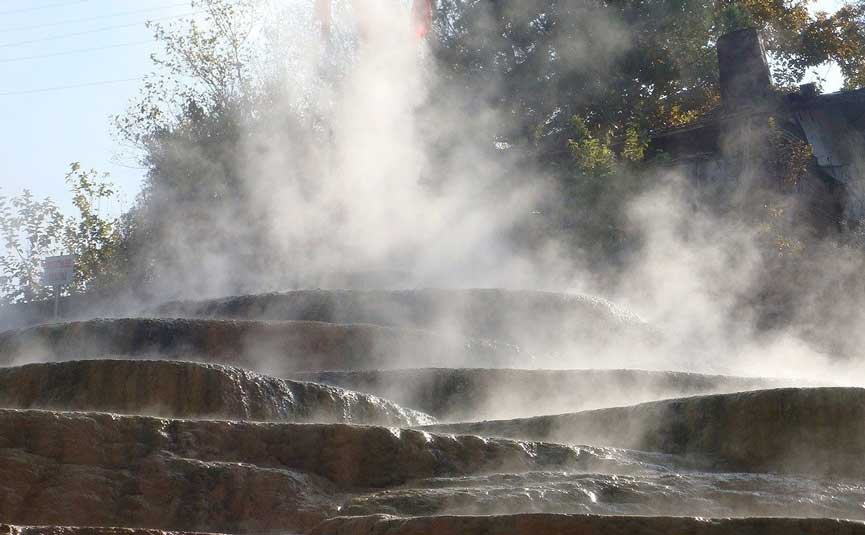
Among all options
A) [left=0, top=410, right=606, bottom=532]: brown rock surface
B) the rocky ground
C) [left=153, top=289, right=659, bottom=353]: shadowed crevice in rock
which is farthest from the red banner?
[left=0, top=410, right=606, bottom=532]: brown rock surface

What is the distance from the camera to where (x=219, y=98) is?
26.5 metres

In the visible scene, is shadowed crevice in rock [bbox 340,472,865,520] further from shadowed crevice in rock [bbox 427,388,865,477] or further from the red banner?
the red banner

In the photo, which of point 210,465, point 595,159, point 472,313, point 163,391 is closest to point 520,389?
point 163,391

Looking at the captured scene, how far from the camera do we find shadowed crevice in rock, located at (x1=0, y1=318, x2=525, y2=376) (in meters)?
9.92

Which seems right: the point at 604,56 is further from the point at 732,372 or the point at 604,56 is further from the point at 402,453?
the point at 402,453

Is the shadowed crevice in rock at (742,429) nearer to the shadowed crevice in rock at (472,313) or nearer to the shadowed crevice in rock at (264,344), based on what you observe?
the shadowed crevice in rock at (264,344)

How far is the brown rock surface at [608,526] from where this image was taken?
10.8 feet

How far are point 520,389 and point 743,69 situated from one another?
12350mm

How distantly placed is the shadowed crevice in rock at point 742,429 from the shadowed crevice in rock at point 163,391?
1.32 meters

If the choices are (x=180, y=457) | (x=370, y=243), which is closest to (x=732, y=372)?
(x=180, y=457)

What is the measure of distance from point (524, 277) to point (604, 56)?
605cm

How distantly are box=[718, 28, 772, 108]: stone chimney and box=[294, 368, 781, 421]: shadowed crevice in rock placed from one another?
11341mm

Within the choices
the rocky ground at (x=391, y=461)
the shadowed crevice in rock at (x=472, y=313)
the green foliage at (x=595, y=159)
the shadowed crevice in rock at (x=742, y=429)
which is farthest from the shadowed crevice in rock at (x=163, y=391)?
the green foliage at (x=595, y=159)

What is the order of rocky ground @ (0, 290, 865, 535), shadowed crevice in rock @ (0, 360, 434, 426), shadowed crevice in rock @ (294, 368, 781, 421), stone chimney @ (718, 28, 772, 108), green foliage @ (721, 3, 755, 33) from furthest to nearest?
→ 1. green foliage @ (721, 3, 755, 33)
2. stone chimney @ (718, 28, 772, 108)
3. shadowed crevice in rock @ (294, 368, 781, 421)
4. shadowed crevice in rock @ (0, 360, 434, 426)
5. rocky ground @ (0, 290, 865, 535)
